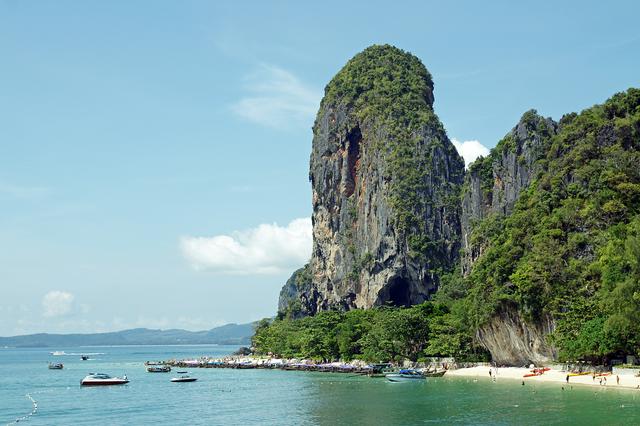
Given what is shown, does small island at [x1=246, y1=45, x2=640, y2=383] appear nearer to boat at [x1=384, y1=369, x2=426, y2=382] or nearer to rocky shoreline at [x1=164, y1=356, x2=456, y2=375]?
rocky shoreline at [x1=164, y1=356, x2=456, y2=375]

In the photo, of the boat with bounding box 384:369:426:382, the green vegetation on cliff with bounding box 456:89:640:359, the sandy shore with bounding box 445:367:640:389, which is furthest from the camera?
the boat with bounding box 384:369:426:382

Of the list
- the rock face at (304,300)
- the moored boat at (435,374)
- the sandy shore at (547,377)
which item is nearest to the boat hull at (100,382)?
the moored boat at (435,374)

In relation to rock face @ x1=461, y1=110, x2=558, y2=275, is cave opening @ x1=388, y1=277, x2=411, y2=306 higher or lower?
lower

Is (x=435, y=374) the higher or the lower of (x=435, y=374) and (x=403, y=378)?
the higher

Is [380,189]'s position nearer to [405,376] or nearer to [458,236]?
[458,236]

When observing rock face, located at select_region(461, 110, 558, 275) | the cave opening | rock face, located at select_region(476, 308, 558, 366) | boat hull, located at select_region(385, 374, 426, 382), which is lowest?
boat hull, located at select_region(385, 374, 426, 382)

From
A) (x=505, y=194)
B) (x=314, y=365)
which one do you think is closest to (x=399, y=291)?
(x=505, y=194)

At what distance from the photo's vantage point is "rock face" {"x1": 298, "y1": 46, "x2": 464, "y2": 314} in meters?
131

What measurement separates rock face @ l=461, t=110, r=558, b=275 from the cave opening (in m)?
12.9

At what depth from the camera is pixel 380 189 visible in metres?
138

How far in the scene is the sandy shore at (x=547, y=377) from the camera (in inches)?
2260

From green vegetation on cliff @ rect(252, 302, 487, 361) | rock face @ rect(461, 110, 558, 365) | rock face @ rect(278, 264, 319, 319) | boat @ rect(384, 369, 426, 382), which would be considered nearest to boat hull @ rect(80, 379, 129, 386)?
green vegetation on cliff @ rect(252, 302, 487, 361)

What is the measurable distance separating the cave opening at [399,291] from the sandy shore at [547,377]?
48.8 meters

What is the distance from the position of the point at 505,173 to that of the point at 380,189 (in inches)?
1135
